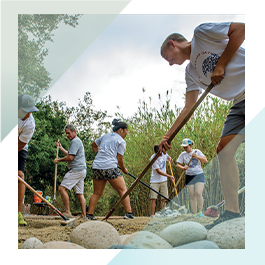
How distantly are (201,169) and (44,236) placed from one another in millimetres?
2078

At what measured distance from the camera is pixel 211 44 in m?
1.94

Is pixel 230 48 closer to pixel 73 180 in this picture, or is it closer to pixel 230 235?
pixel 230 235

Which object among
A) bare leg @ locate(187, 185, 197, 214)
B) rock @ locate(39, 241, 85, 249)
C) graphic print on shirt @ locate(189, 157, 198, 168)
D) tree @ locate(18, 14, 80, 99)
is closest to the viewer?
rock @ locate(39, 241, 85, 249)

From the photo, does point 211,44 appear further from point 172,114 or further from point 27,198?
point 27,198

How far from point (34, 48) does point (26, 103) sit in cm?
45

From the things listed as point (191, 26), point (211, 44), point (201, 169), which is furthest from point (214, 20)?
point (201, 169)

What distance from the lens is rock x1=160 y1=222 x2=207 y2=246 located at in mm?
1909

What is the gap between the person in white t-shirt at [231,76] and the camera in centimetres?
188

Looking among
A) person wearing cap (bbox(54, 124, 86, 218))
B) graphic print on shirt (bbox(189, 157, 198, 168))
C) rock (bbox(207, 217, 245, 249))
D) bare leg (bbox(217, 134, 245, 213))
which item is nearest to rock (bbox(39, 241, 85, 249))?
rock (bbox(207, 217, 245, 249))

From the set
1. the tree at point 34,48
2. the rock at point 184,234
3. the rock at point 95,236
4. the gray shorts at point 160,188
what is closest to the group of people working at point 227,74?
the rock at point 184,234

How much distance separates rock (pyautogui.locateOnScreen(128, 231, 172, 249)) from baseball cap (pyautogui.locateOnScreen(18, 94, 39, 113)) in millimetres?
1364

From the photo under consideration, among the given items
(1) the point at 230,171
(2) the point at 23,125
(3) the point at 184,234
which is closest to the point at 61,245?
(3) the point at 184,234

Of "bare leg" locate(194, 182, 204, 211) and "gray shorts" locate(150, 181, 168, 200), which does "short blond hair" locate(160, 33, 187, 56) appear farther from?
"gray shorts" locate(150, 181, 168, 200)

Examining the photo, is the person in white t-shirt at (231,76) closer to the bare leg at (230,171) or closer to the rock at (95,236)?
the bare leg at (230,171)
